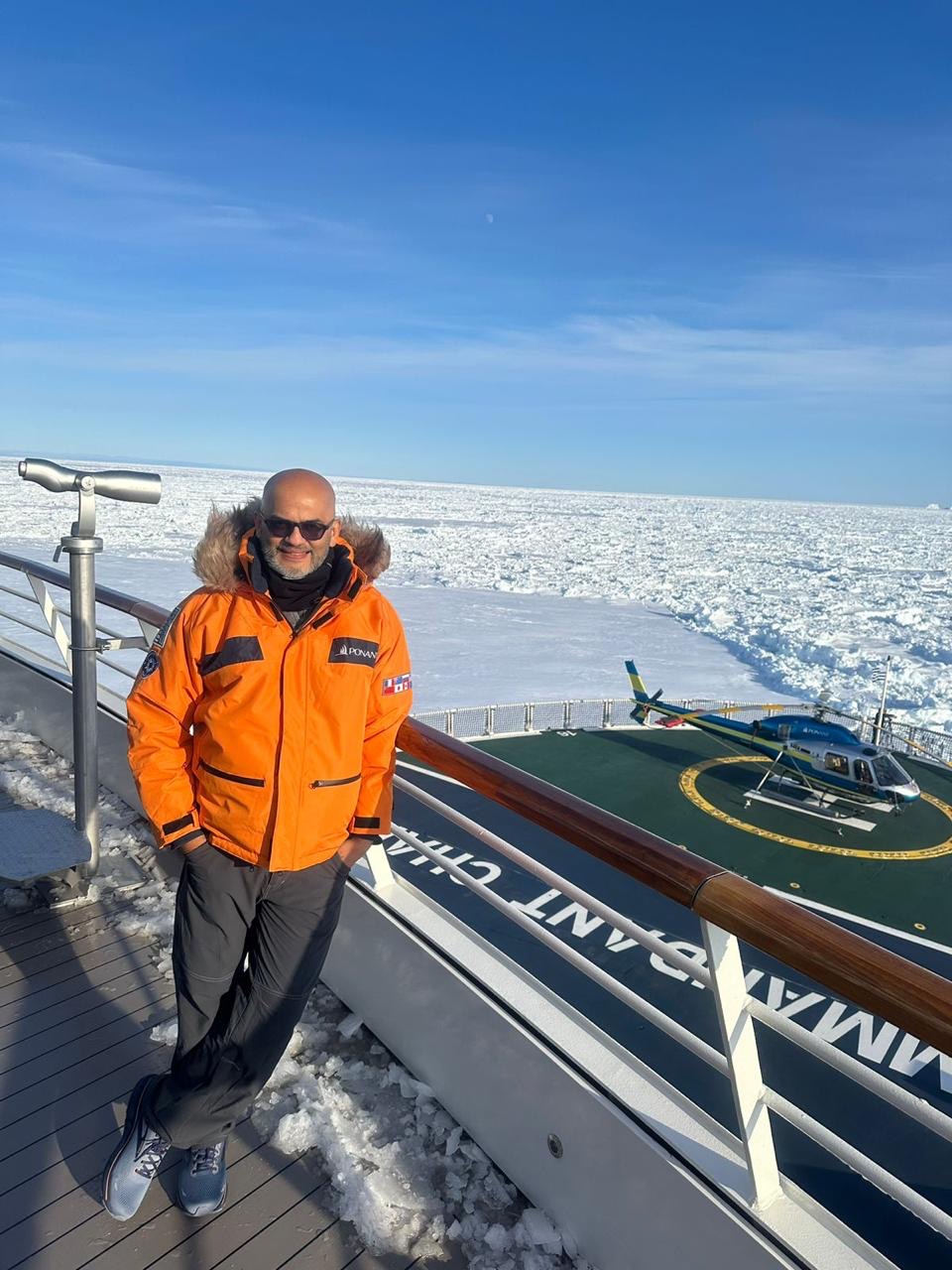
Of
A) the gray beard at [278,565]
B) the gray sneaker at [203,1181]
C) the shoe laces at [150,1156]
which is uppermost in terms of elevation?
the gray beard at [278,565]

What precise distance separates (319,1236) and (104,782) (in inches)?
102

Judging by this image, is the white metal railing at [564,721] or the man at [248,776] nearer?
the man at [248,776]

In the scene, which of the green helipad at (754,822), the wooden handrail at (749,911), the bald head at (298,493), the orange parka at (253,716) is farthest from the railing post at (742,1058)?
the green helipad at (754,822)

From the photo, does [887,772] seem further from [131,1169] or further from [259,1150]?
[131,1169]

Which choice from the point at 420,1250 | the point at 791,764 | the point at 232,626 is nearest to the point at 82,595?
the point at 232,626

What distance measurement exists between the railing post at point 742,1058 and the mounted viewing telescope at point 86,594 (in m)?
2.14

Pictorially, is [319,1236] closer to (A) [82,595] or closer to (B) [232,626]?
(B) [232,626]

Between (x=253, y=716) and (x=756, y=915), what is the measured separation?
107 cm

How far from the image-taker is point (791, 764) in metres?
14.3

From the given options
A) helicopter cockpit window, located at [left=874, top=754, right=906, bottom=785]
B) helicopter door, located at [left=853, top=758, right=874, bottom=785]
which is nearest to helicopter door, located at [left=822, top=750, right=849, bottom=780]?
helicopter door, located at [left=853, top=758, right=874, bottom=785]

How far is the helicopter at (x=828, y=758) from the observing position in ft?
43.7

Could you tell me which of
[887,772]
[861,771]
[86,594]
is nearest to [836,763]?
[861,771]

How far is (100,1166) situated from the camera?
195cm

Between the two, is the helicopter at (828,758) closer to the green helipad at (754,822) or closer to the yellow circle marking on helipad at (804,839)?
the green helipad at (754,822)
